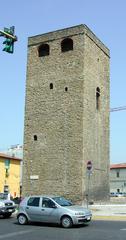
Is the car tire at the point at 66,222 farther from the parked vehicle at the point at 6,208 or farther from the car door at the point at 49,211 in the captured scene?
the parked vehicle at the point at 6,208

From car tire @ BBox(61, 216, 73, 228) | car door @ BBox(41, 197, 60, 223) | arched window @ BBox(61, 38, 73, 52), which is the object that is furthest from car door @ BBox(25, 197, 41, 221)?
arched window @ BBox(61, 38, 73, 52)

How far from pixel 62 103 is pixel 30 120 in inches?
132

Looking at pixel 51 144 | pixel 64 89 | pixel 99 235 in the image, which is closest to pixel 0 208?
pixel 99 235

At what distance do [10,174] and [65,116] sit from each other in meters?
33.2

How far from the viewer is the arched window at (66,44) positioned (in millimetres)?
35094

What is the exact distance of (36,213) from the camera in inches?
706

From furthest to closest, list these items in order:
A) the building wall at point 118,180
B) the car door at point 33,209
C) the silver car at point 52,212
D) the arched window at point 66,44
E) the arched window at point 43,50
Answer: the building wall at point 118,180 → the arched window at point 43,50 → the arched window at point 66,44 → the car door at point 33,209 → the silver car at point 52,212

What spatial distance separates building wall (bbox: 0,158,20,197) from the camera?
62.1 meters

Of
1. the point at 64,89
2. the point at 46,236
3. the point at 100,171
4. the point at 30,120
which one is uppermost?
the point at 64,89

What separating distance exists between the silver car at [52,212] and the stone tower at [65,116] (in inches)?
525

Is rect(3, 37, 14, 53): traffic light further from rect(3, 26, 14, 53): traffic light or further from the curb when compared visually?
the curb

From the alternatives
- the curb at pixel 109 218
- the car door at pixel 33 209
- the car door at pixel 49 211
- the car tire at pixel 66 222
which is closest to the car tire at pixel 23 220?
the car door at pixel 33 209

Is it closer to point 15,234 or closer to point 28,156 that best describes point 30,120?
point 28,156

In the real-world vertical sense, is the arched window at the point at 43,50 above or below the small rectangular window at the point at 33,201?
above
